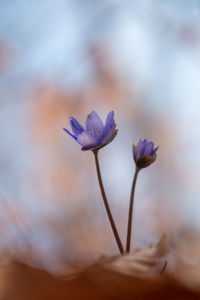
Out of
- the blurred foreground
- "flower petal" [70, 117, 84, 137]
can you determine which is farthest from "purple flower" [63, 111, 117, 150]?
the blurred foreground

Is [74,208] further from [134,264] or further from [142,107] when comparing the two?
[142,107]

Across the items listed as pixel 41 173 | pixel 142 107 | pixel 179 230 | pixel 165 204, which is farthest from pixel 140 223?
pixel 142 107

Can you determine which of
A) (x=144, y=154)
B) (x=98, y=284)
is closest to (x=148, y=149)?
(x=144, y=154)

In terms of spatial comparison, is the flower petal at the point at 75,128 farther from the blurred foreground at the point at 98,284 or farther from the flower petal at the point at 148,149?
the blurred foreground at the point at 98,284

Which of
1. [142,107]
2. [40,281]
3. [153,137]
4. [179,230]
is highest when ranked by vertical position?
[142,107]

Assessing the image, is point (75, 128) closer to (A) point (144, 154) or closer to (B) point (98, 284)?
(A) point (144, 154)

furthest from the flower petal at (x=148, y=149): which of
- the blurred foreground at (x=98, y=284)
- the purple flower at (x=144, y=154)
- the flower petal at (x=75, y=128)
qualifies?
the blurred foreground at (x=98, y=284)
